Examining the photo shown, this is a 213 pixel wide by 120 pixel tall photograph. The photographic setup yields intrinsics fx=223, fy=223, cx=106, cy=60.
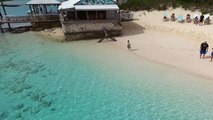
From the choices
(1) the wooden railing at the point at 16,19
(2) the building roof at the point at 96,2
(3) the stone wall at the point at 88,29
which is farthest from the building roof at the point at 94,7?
(1) the wooden railing at the point at 16,19

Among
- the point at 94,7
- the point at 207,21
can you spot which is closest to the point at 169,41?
the point at 207,21

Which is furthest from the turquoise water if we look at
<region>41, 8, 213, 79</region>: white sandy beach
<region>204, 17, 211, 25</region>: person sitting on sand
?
<region>204, 17, 211, 25</region>: person sitting on sand

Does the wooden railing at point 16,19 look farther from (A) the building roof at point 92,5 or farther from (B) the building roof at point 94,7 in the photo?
(B) the building roof at point 94,7

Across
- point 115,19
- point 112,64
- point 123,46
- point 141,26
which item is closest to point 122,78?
point 112,64

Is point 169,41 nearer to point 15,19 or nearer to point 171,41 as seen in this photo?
point 171,41

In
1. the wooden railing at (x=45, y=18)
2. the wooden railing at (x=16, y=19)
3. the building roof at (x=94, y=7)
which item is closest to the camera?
the building roof at (x=94, y=7)

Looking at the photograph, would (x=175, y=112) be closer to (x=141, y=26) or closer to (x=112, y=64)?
(x=112, y=64)

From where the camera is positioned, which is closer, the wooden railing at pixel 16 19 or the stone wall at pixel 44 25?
the wooden railing at pixel 16 19
